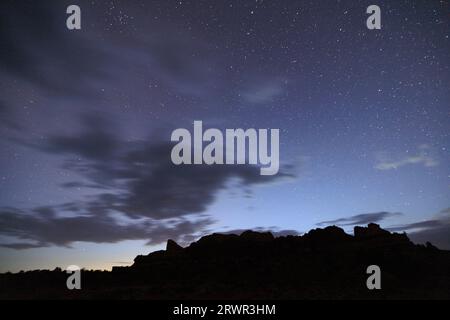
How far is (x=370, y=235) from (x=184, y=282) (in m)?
25.8

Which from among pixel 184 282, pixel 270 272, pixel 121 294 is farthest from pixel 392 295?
pixel 121 294

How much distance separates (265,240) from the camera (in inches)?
2231

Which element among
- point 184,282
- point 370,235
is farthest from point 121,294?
point 370,235

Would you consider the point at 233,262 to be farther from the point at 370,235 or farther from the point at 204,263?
the point at 370,235

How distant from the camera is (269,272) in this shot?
4456cm

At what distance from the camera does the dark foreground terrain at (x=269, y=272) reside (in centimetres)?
3784

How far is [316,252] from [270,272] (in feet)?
26.1

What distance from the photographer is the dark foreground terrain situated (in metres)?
37.8
